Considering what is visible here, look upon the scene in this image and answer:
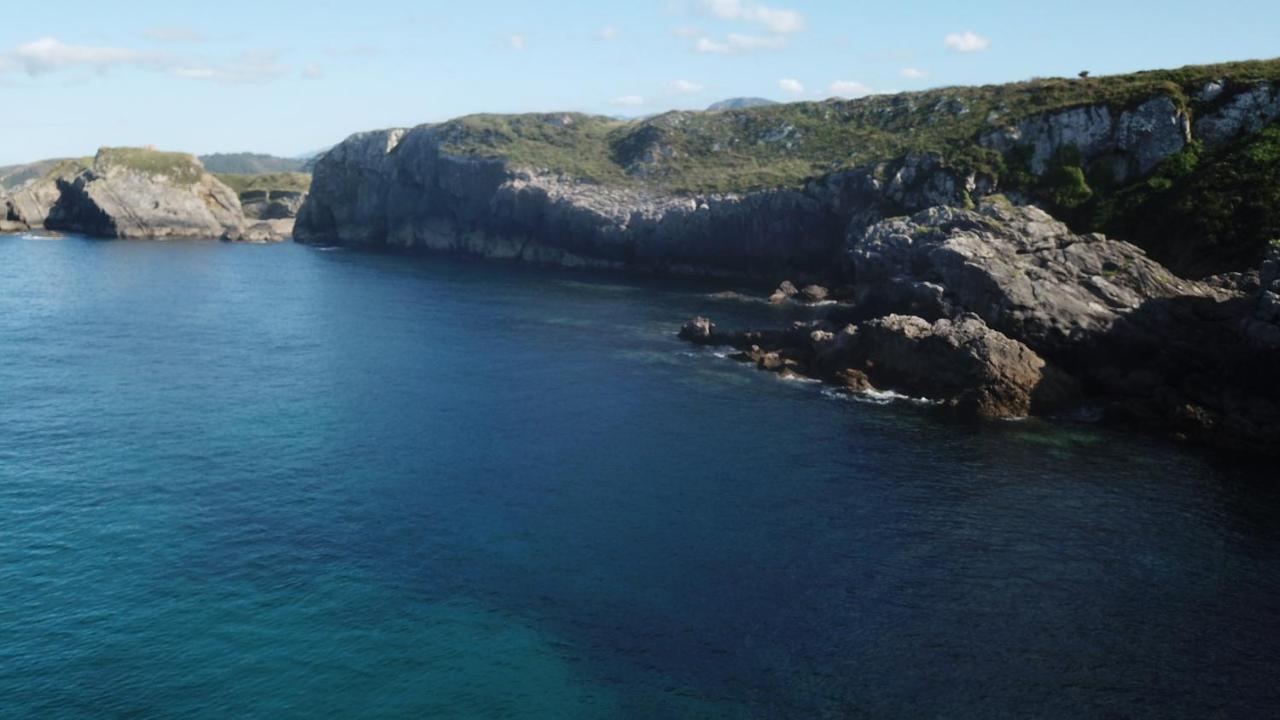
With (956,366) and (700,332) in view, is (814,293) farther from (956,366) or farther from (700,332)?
(956,366)

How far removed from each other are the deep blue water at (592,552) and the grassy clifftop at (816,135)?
2401 inches

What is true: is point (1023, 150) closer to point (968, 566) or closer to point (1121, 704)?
point (968, 566)

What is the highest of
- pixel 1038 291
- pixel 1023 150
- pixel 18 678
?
pixel 1023 150

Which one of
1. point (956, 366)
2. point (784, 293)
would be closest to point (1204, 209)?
point (956, 366)

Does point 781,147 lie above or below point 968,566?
above

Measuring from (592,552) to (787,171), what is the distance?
4651 inches

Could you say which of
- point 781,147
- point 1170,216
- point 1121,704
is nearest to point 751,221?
point 781,147

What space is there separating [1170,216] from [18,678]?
4092 inches

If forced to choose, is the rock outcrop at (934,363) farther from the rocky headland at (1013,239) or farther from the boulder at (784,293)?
the boulder at (784,293)

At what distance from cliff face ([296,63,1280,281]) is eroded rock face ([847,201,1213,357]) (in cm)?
1030

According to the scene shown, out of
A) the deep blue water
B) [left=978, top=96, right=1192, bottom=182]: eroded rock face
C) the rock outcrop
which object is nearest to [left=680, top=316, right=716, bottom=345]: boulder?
the rock outcrop

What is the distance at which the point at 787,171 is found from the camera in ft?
508

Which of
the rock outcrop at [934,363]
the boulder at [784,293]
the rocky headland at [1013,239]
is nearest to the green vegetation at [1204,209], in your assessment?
the rocky headland at [1013,239]

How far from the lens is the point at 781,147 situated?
6634 inches
